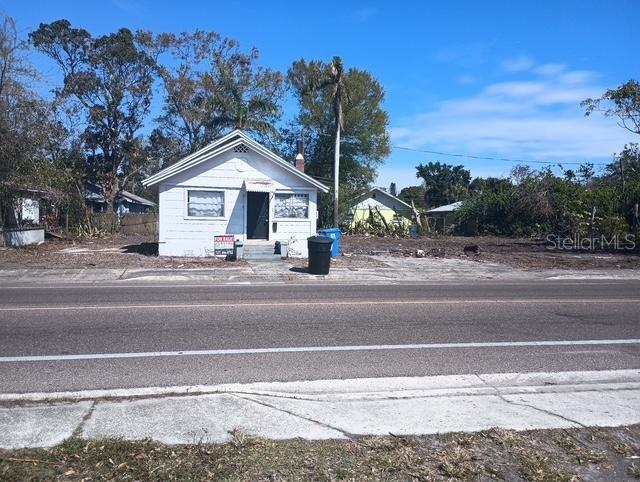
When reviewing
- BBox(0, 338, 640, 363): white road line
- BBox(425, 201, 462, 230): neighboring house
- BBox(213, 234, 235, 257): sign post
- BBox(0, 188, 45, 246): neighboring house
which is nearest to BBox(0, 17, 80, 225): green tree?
BBox(0, 188, 45, 246): neighboring house

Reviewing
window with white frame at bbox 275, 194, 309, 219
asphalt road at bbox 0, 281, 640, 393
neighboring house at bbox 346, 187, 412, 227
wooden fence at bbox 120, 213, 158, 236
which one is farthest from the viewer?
neighboring house at bbox 346, 187, 412, 227

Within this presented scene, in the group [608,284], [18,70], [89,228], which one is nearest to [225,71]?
[89,228]

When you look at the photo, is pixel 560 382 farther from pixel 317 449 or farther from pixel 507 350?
pixel 317 449

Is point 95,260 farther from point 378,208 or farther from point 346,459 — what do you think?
point 378,208

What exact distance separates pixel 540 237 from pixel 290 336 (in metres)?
34.1

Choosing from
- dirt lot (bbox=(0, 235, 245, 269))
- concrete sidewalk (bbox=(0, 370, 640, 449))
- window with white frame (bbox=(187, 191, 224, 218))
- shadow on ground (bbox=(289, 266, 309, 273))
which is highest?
window with white frame (bbox=(187, 191, 224, 218))

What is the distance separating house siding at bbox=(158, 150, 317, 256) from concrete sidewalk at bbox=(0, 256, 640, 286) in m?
2.67

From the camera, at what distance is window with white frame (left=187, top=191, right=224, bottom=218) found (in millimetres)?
22688

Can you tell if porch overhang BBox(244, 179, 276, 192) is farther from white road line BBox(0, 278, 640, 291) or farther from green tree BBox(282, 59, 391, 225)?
green tree BBox(282, 59, 391, 225)

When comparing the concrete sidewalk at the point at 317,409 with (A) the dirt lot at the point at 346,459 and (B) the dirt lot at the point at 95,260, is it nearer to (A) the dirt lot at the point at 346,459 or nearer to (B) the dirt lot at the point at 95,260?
(A) the dirt lot at the point at 346,459

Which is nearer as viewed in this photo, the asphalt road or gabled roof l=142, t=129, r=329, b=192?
the asphalt road

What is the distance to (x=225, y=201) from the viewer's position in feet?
75.1

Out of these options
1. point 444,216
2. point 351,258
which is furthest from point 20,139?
point 444,216

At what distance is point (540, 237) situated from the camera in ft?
127
